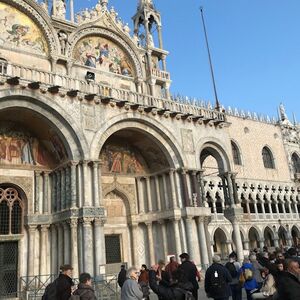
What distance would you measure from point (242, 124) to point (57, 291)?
3427 centimetres

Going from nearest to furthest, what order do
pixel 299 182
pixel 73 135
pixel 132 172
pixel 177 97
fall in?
pixel 73 135 → pixel 132 172 → pixel 177 97 → pixel 299 182

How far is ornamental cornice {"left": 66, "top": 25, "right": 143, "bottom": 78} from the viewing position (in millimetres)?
19109

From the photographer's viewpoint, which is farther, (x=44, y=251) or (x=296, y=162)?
(x=296, y=162)

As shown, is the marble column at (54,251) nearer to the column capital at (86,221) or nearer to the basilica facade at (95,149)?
the basilica facade at (95,149)

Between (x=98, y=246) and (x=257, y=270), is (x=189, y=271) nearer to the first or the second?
(x=257, y=270)

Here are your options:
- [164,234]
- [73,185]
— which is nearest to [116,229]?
[164,234]

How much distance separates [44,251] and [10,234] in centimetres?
159

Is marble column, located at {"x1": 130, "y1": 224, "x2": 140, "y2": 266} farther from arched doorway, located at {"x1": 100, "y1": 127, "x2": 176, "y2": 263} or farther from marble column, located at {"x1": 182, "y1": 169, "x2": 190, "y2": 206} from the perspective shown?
marble column, located at {"x1": 182, "y1": 169, "x2": 190, "y2": 206}

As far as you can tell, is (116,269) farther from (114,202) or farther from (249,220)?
(249,220)

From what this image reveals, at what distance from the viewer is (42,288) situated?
14445 millimetres

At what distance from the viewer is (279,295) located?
444 centimetres

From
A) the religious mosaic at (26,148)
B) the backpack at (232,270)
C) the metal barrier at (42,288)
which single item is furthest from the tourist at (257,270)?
the religious mosaic at (26,148)

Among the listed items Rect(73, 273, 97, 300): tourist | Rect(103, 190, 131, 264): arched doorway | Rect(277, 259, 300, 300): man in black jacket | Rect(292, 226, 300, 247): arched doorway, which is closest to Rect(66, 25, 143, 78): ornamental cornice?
Rect(103, 190, 131, 264): arched doorway


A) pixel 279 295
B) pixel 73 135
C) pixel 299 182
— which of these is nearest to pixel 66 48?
pixel 73 135
